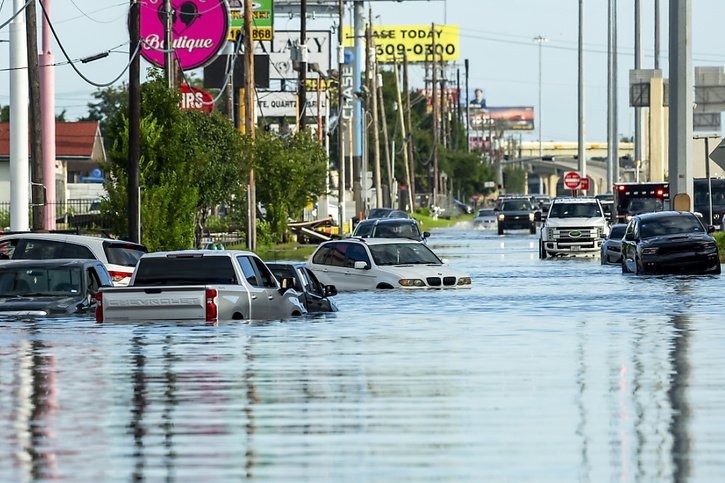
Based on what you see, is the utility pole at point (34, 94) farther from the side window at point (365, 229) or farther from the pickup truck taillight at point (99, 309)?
the pickup truck taillight at point (99, 309)

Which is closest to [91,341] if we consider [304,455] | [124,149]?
[304,455]

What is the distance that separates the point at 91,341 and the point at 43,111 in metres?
29.2

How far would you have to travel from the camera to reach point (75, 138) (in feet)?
301

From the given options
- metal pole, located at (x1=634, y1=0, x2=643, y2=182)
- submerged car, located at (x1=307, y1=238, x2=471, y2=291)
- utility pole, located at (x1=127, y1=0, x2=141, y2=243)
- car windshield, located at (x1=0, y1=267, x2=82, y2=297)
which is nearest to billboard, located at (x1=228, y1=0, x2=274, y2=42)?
metal pole, located at (x1=634, y1=0, x2=643, y2=182)

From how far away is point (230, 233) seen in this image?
70.8 metres

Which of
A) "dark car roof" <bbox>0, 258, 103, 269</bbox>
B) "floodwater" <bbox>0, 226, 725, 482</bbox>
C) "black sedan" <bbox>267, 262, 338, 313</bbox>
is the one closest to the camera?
"floodwater" <bbox>0, 226, 725, 482</bbox>

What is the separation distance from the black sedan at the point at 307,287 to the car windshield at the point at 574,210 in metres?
31.8

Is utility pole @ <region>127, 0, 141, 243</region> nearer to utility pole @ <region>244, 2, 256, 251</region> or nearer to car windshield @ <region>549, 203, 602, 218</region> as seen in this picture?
utility pole @ <region>244, 2, 256, 251</region>

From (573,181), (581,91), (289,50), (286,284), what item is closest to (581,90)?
(581,91)

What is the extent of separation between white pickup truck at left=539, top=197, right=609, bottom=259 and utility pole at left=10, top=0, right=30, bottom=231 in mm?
18501

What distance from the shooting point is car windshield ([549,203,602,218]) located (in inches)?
2418

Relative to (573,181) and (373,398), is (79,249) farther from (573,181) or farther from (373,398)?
(573,181)

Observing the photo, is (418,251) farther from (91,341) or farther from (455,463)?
(455,463)

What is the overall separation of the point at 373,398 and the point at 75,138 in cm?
7708
